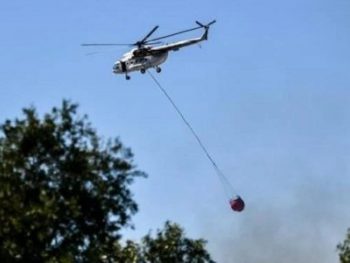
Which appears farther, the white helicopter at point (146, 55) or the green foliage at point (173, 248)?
the white helicopter at point (146, 55)

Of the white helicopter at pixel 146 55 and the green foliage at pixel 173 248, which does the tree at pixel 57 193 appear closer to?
the green foliage at pixel 173 248

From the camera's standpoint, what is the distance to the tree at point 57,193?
46.2 m

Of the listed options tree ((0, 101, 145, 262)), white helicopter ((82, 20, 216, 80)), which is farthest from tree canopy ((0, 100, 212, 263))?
white helicopter ((82, 20, 216, 80))

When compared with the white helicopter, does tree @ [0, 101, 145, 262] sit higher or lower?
lower

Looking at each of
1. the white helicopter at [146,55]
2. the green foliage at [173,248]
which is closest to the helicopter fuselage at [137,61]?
the white helicopter at [146,55]

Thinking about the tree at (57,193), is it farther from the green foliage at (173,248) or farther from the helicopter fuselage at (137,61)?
the helicopter fuselage at (137,61)

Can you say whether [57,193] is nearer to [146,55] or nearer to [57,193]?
[57,193]

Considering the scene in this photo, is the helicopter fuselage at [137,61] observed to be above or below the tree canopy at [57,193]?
above

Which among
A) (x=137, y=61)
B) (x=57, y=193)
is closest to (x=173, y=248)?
Result: (x=57, y=193)

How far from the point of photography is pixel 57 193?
48094mm

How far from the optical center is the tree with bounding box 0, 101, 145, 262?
46156 mm

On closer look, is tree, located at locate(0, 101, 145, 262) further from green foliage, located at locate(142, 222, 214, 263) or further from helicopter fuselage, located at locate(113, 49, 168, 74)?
helicopter fuselage, located at locate(113, 49, 168, 74)

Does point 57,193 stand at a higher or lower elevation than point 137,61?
lower

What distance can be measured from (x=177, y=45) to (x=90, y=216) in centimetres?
4025
